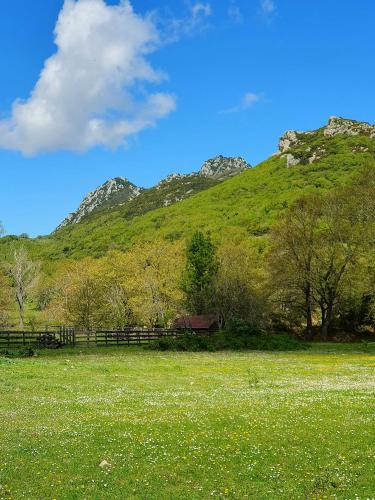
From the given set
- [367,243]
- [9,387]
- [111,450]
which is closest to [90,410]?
[111,450]

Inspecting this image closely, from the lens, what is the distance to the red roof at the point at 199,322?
79562 millimetres

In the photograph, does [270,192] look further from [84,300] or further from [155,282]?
[84,300]

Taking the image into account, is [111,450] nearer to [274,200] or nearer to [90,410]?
[90,410]

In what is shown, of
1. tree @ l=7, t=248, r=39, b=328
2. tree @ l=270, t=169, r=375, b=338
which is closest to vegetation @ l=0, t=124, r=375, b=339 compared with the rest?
tree @ l=270, t=169, r=375, b=338

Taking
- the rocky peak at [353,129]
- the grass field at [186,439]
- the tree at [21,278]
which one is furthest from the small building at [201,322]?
the rocky peak at [353,129]

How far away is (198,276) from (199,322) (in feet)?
27.5

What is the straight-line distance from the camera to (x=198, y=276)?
83438 millimetres

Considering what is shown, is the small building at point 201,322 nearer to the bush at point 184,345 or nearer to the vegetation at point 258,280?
the vegetation at point 258,280

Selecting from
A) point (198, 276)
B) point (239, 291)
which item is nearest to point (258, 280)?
point (239, 291)

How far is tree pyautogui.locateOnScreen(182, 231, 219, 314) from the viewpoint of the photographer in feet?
270

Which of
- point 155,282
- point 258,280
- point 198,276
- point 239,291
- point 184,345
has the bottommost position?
point 184,345

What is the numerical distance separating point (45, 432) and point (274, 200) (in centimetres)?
14907

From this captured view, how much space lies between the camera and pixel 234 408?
17.4 metres

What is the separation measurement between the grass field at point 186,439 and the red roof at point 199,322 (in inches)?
2160
